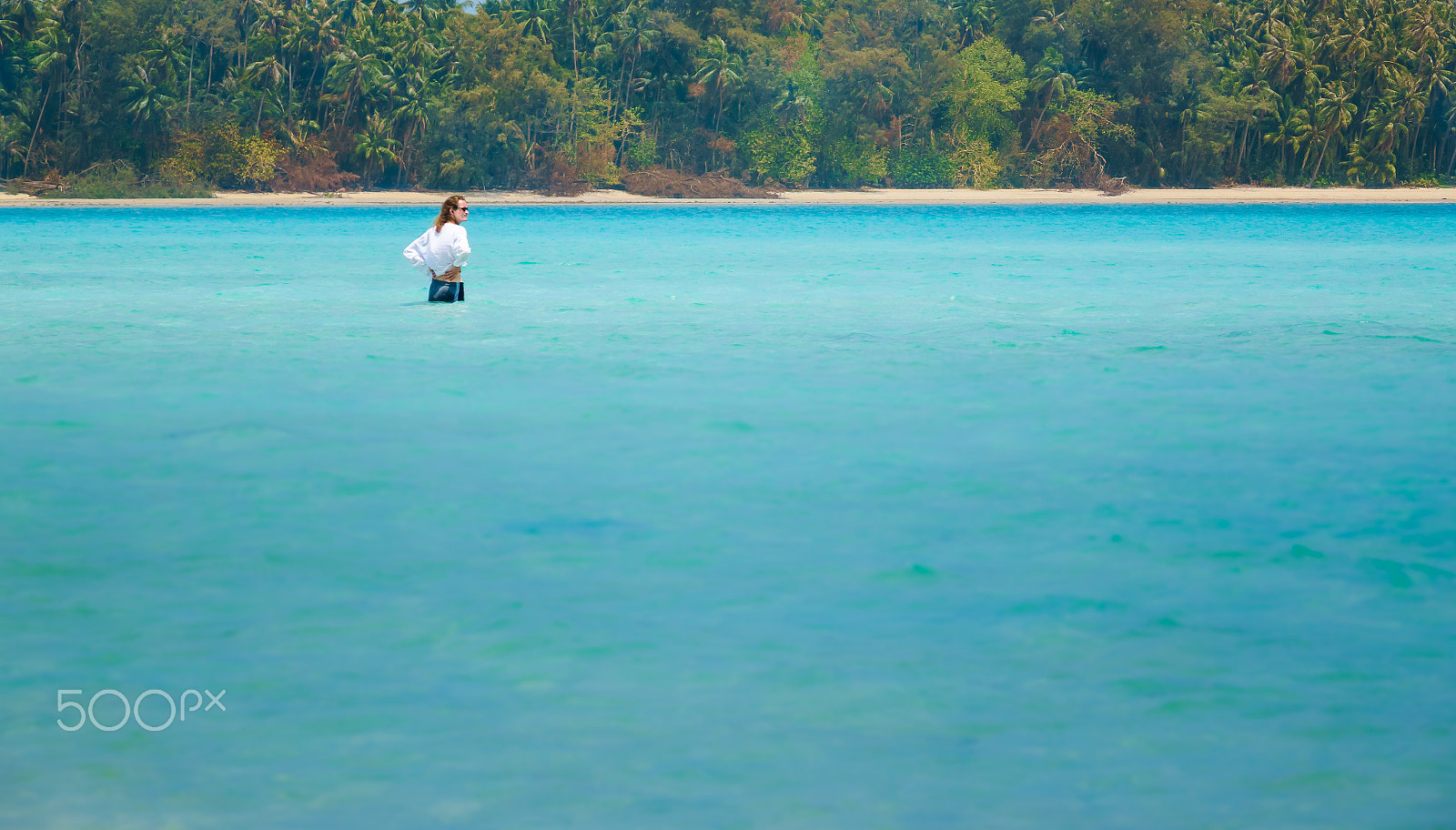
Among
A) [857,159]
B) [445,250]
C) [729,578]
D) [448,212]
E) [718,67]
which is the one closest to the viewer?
[729,578]

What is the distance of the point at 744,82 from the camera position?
64375mm

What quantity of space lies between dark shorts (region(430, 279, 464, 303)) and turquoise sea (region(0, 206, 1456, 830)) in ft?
7.47

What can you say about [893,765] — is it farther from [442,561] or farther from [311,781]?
[442,561]

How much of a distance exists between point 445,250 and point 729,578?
10.3 meters

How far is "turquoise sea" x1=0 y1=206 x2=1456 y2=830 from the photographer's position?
4.21m

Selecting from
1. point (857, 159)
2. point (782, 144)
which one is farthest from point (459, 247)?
point (857, 159)

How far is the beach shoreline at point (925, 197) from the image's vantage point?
5969cm

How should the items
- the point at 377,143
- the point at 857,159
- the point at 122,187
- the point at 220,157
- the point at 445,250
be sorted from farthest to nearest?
the point at 857,159 < the point at 377,143 < the point at 220,157 < the point at 122,187 < the point at 445,250

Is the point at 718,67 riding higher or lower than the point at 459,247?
higher

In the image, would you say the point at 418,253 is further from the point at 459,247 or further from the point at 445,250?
the point at 459,247

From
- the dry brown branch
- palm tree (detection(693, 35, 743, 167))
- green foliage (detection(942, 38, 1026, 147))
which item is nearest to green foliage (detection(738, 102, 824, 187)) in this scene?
the dry brown branch

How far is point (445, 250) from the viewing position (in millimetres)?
15820

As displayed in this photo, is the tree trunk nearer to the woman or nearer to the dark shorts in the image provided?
the dark shorts

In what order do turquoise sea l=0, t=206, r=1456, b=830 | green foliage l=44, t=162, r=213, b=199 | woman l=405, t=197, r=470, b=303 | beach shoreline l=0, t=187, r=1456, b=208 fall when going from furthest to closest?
beach shoreline l=0, t=187, r=1456, b=208 → green foliage l=44, t=162, r=213, b=199 → woman l=405, t=197, r=470, b=303 → turquoise sea l=0, t=206, r=1456, b=830
